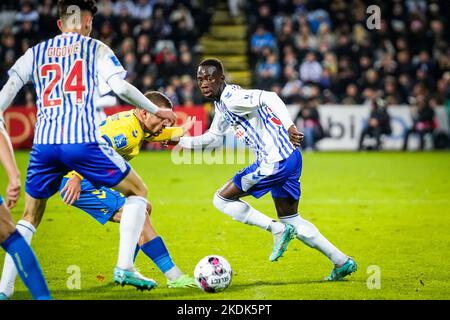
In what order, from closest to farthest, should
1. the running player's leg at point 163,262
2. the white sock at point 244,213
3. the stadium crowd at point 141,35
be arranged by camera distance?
the running player's leg at point 163,262 → the white sock at point 244,213 → the stadium crowd at point 141,35

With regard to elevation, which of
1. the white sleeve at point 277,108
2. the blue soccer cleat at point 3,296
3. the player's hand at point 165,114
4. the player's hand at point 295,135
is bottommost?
the blue soccer cleat at point 3,296

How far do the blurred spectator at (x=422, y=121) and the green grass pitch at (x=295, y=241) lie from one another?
4485 millimetres

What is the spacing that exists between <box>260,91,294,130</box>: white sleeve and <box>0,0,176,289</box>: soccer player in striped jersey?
1336 mm

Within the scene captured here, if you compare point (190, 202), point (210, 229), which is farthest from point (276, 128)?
A: point (190, 202)

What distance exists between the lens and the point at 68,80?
6.00 m

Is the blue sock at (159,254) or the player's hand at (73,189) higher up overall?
the player's hand at (73,189)

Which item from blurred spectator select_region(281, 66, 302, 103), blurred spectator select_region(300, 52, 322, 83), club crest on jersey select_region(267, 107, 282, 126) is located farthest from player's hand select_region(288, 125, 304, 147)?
blurred spectator select_region(300, 52, 322, 83)

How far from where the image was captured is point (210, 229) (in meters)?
10.5

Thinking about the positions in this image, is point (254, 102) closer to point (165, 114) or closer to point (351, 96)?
point (165, 114)

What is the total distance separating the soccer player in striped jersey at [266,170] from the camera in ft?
23.9

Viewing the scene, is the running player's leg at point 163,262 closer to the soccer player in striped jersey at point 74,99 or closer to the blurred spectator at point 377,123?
the soccer player in striped jersey at point 74,99

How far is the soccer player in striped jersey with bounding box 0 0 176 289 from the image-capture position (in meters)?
5.99

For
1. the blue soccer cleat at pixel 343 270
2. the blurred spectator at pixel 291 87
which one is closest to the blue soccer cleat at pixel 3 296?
the blue soccer cleat at pixel 343 270
